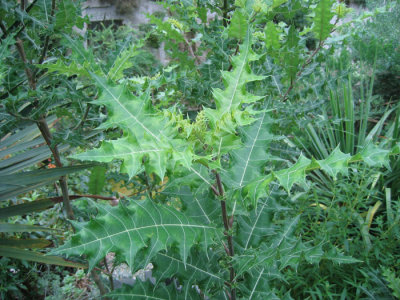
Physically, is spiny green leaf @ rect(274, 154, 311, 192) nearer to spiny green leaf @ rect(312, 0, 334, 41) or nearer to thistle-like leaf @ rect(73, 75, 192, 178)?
thistle-like leaf @ rect(73, 75, 192, 178)

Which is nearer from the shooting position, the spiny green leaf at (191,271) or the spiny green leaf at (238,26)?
the spiny green leaf at (191,271)

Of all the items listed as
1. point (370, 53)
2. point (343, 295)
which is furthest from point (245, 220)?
point (370, 53)

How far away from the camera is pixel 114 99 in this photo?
744 mm

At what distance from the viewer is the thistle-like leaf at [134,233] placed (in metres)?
0.64

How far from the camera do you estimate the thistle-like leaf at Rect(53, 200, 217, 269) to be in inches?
25.2

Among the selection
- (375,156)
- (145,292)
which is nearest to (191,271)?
(145,292)

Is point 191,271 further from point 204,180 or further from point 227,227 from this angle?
point 204,180

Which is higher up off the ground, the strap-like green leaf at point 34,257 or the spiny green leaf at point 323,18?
the spiny green leaf at point 323,18

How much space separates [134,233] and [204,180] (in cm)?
20

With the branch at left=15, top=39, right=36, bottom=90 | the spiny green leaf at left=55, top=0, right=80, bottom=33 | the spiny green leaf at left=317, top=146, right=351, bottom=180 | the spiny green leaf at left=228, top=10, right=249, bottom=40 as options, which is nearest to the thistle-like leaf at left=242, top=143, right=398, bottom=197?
the spiny green leaf at left=317, top=146, right=351, bottom=180

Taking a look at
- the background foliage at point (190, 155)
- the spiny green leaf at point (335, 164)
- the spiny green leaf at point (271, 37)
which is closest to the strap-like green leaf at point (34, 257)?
the background foliage at point (190, 155)

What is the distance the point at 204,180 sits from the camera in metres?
0.79

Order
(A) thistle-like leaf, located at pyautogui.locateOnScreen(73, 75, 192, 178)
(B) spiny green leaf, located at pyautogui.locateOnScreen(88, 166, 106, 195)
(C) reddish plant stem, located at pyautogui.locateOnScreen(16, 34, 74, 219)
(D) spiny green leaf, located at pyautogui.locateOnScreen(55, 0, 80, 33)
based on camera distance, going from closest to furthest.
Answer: (A) thistle-like leaf, located at pyautogui.locateOnScreen(73, 75, 192, 178), (D) spiny green leaf, located at pyautogui.locateOnScreen(55, 0, 80, 33), (C) reddish plant stem, located at pyautogui.locateOnScreen(16, 34, 74, 219), (B) spiny green leaf, located at pyautogui.locateOnScreen(88, 166, 106, 195)

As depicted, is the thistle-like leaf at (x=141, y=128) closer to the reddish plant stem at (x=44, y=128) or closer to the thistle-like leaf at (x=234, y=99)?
the thistle-like leaf at (x=234, y=99)
